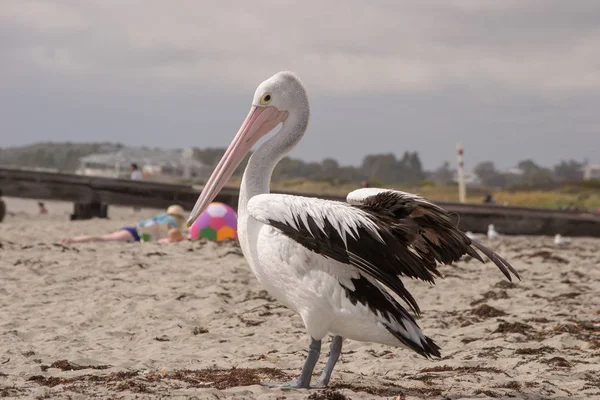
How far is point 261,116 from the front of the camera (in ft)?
14.0

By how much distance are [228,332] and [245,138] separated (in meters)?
1.89

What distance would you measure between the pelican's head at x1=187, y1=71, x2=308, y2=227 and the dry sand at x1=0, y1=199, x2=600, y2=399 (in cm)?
109

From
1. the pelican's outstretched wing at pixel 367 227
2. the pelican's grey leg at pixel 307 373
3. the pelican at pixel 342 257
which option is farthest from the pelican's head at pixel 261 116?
the pelican's grey leg at pixel 307 373

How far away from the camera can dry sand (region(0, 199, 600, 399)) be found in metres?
3.91

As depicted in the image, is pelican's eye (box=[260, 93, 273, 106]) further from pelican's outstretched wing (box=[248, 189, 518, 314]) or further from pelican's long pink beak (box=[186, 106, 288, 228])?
pelican's outstretched wing (box=[248, 189, 518, 314])

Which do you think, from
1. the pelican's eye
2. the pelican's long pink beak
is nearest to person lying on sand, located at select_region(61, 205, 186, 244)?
the pelican's long pink beak

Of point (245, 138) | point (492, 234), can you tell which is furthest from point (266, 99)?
point (492, 234)

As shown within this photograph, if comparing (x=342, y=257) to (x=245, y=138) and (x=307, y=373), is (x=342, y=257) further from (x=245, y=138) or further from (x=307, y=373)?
(x=245, y=138)

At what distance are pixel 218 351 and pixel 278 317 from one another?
3.39 feet

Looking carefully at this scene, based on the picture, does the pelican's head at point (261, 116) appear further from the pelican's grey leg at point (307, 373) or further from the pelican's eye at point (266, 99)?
the pelican's grey leg at point (307, 373)

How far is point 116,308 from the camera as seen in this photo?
6.11m

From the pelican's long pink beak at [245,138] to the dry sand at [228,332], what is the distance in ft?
3.64

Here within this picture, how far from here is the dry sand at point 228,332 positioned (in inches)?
154

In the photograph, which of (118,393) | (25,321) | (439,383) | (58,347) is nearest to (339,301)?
(439,383)
